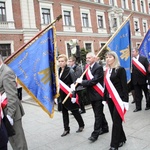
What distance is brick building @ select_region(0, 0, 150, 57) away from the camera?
2020 centimetres

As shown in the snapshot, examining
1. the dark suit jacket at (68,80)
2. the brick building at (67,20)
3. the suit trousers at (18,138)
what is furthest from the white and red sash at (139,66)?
the brick building at (67,20)

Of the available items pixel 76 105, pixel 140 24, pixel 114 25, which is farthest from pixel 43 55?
pixel 140 24

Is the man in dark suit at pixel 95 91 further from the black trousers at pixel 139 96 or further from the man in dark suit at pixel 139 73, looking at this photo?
the black trousers at pixel 139 96

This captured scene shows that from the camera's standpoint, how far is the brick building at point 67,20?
20.2m

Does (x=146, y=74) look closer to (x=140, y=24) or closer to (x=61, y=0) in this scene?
(x=61, y=0)

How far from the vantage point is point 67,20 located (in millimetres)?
25203

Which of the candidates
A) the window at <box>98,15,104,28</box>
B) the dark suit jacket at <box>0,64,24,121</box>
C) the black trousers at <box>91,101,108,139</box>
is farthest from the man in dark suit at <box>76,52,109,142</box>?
the window at <box>98,15,104,28</box>

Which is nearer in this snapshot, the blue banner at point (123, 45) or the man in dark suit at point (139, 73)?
the blue banner at point (123, 45)

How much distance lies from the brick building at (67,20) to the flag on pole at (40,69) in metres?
16.7

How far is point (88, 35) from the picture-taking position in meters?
26.9

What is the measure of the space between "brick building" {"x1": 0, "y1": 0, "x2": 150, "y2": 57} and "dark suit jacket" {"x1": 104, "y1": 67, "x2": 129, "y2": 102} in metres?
17.5

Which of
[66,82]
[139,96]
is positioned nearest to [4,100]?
[66,82]

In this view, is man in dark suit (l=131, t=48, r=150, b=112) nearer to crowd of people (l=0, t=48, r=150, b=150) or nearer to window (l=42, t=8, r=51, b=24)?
crowd of people (l=0, t=48, r=150, b=150)

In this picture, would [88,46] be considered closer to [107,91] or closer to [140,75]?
[140,75]
